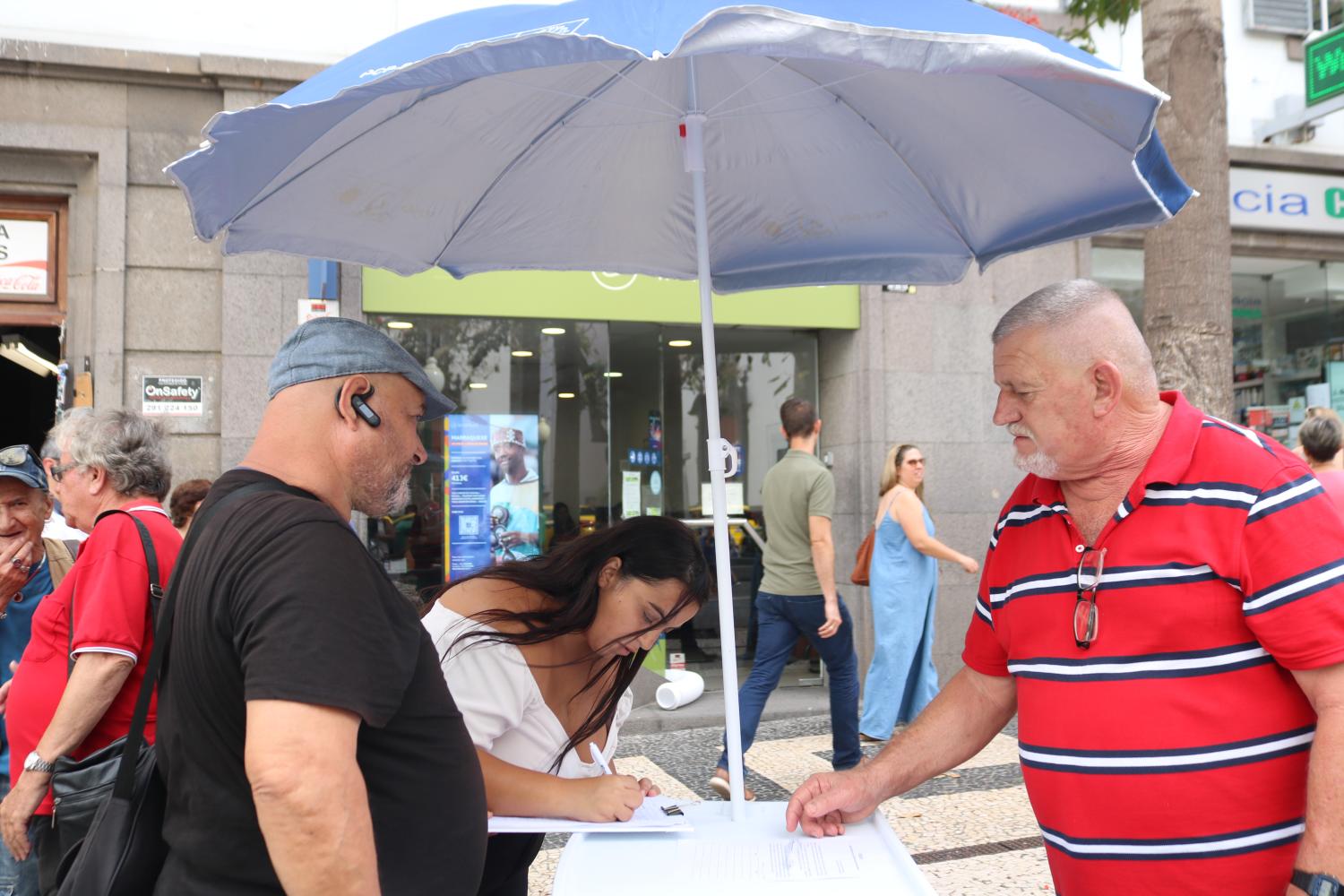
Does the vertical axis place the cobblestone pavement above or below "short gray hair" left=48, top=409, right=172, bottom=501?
below

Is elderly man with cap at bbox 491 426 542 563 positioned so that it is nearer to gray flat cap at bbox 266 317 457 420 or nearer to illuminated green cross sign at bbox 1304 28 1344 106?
gray flat cap at bbox 266 317 457 420

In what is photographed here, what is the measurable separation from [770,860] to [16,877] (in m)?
2.40

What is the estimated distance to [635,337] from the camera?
26.9 ft

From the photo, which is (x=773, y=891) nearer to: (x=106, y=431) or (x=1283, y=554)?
(x=1283, y=554)

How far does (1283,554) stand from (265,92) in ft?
23.5

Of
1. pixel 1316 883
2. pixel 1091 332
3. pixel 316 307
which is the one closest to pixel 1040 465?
pixel 1091 332

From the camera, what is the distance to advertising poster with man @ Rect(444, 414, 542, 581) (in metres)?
7.73

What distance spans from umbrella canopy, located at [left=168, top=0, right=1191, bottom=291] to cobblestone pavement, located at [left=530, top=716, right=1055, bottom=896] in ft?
8.37

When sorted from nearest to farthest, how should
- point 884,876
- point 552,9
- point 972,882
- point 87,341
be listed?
point 552,9 < point 884,876 < point 972,882 < point 87,341

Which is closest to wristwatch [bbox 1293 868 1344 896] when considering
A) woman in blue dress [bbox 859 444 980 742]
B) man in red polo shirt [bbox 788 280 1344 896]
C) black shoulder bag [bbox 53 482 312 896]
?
man in red polo shirt [bbox 788 280 1344 896]

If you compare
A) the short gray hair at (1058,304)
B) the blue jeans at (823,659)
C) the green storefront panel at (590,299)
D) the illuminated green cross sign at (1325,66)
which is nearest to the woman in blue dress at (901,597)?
the blue jeans at (823,659)

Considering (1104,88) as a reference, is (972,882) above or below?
below

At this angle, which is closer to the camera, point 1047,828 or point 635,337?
point 1047,828

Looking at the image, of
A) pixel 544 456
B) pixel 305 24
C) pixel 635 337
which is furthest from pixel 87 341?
pixel 635 337
